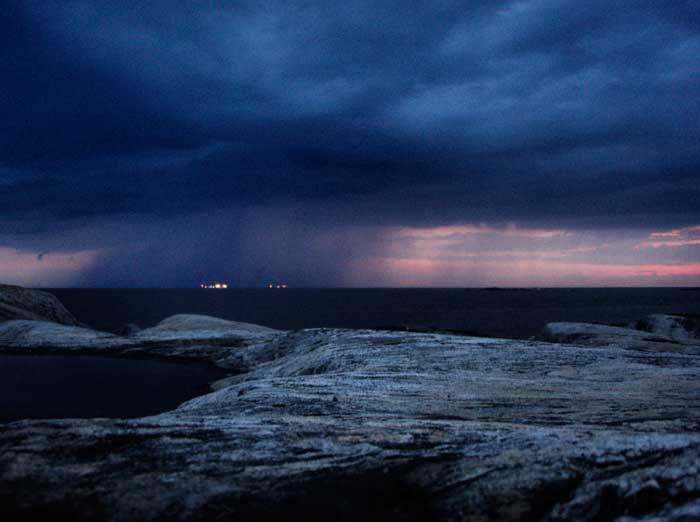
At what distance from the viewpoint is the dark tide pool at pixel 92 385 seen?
61.3ft

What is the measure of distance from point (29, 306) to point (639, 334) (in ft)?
179

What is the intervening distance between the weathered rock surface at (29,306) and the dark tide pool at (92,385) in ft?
45.0

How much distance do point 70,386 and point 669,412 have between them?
78.7 feet

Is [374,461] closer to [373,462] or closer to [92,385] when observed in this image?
[373,462]

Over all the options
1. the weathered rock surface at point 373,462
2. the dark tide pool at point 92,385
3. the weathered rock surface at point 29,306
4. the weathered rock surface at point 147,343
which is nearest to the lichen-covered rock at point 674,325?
the weathered rock surface at point 147,343

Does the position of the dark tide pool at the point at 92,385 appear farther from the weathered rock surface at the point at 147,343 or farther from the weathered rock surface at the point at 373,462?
the weathered rock surface at the point at 373,462

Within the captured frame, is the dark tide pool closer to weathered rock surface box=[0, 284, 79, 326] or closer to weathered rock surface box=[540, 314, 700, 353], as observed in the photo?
weathered rock surface box=[0, 284, 79, 326]

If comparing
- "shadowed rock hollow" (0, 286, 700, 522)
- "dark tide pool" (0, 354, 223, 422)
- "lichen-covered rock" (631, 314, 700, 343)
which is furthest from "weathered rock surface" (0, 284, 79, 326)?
"lichen-covered rock" (631, 314, 700, 343)

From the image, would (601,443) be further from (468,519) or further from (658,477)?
(468,519)

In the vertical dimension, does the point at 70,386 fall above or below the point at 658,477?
below

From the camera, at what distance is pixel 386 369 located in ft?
52.3

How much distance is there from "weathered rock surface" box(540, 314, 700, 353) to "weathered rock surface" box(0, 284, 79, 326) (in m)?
44.9

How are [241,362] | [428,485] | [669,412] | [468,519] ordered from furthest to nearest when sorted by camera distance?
[241,362] → [669,412] → [428,485] → [468,519]

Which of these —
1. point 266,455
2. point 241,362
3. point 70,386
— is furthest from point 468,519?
point 241,362
